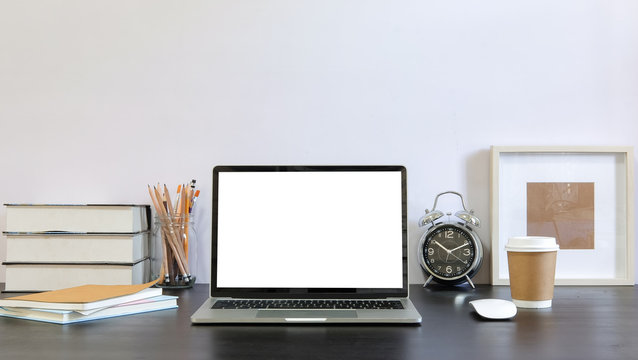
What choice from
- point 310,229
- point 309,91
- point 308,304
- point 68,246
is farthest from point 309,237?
point 68,246

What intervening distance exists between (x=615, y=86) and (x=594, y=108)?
0.24ft

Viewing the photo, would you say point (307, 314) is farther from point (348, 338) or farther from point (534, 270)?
point (534, 270)

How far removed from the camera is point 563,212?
4.15ft

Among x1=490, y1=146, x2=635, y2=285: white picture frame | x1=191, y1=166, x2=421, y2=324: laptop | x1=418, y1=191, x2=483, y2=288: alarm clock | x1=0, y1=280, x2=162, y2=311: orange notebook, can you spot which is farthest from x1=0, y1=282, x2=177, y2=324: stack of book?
x1=490, y1=146, x2=635, y2=285: white picture frame

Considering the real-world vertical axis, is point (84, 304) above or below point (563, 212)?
below

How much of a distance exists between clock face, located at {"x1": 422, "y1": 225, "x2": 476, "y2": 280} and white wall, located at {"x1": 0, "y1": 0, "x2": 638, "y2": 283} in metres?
0.08

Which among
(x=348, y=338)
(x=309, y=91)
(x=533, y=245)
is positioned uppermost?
(x=309, y=91)

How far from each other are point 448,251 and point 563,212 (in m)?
0.29

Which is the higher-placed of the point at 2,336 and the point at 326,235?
the point at 326,235

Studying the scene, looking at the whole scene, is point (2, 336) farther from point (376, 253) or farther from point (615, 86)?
point (615, 86)

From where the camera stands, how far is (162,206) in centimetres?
121

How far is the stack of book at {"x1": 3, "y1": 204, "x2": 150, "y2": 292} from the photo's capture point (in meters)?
1.17

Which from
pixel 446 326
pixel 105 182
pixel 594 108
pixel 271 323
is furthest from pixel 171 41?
pixel 594 108

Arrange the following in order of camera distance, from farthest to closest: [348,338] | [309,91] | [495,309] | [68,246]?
[309,91]
[68,246]
[495,309]
[348,338]
